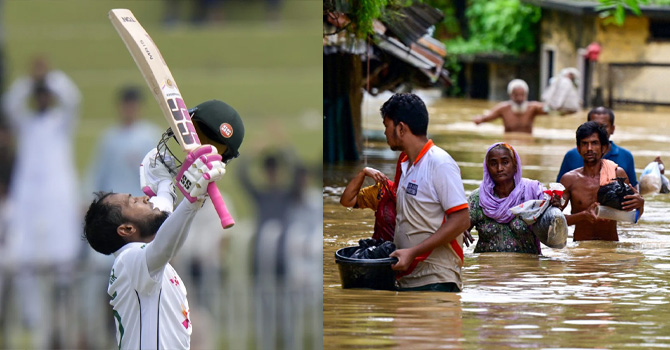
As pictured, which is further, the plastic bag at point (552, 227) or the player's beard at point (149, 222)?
the plastic bag at point (552, 227)

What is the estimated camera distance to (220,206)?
2.26 metres

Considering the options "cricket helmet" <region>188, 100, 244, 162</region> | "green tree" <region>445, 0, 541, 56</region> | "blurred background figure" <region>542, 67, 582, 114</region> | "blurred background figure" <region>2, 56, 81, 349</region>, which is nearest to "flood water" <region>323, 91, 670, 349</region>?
"cricket helmet" <region>188, 100, 244, 162</region>

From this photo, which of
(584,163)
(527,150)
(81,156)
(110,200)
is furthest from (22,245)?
(527,150)

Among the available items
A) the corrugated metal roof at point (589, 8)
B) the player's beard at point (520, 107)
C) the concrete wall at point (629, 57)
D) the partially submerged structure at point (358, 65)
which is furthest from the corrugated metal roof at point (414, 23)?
the concrete wall at point (629, 57)

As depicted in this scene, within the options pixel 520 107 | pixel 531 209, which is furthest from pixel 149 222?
pixel 520 107

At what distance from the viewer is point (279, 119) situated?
167 cm

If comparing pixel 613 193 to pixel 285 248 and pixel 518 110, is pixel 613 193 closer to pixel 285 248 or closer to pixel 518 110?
pixel 285 248

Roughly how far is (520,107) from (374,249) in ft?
39.0

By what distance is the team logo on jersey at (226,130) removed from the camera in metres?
2.71

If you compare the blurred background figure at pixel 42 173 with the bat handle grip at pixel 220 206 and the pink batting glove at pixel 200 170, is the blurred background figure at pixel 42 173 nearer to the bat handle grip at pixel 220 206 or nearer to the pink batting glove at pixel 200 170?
the bat handle grip at pixel 220 206

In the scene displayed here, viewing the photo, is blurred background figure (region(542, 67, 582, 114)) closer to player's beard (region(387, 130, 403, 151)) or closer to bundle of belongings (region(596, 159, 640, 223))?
bundle of belongings (region(596, 159, 640, 223))

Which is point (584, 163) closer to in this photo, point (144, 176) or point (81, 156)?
point (144, 176)

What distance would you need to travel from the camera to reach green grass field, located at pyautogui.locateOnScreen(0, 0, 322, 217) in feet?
5.26

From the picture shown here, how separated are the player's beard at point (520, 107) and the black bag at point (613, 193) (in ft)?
31.1
